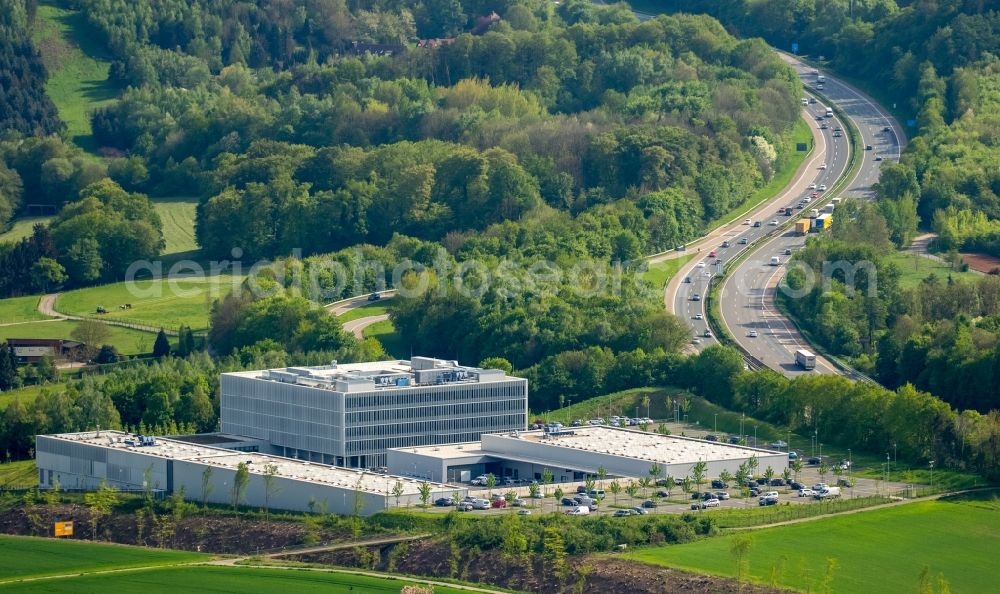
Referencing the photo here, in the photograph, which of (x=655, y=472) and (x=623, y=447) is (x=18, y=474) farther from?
(x=655, y=472)

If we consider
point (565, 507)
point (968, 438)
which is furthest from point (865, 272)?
point (565, 507)

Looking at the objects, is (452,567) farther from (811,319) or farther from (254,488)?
(811,319)

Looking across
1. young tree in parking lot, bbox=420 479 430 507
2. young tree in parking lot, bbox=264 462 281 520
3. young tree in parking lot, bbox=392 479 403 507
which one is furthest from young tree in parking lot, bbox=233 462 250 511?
young tree in parking lot, bbox=420 479 430 507

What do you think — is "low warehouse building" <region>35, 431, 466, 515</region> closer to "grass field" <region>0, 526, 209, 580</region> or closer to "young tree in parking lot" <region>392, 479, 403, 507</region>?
"young tree in parking lot" <region>392, 479, 403, 507</region>

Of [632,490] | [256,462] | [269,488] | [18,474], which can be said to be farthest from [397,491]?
[18,474]

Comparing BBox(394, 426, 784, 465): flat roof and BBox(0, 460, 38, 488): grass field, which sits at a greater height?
BBox(394, 426, 784, 465): flat roof

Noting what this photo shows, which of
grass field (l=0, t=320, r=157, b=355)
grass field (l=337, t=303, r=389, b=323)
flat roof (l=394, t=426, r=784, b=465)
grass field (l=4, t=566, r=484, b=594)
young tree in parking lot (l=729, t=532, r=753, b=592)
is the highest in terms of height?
grass field (l=337, t=303, r=389, b=323)

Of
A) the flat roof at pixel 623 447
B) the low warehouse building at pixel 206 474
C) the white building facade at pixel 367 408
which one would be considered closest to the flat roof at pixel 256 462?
the low warehouse building at pixel 206 474
